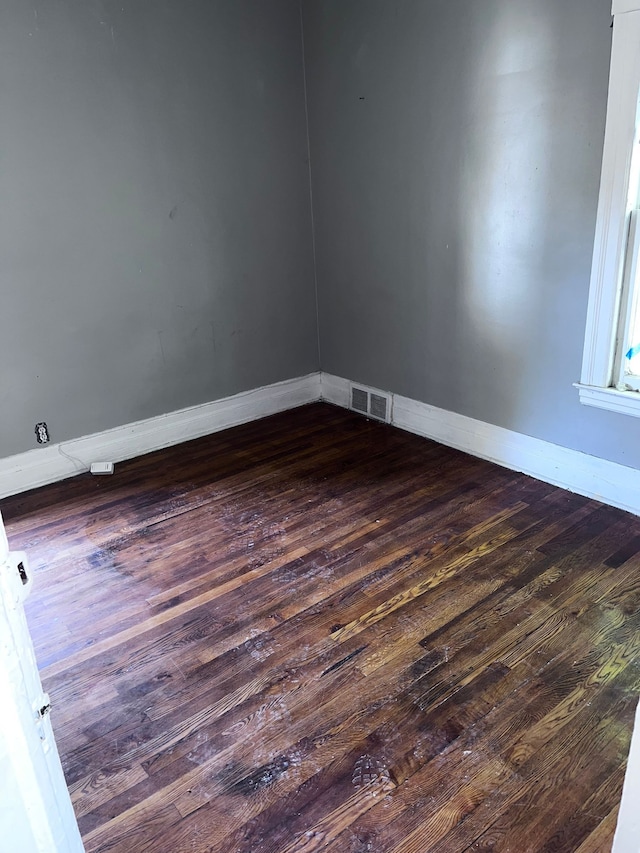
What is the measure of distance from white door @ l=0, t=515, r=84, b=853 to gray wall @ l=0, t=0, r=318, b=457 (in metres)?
2.57

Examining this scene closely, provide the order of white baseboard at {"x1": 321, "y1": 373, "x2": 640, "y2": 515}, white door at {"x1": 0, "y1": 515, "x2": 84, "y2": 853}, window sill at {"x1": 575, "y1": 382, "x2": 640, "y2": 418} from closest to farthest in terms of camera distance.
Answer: white door at {"x1": 0, "y1": 515, "x2": 84, "y2": 853} < window sill at {"x1": 575, "y1": 382, "x2": 640, "y2": 418} < white baseboard at {"x1": 321, "y1": 373, "x2": 640, "y2": 515}

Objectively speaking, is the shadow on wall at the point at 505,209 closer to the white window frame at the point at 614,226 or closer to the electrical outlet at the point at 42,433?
the white window frame at the point at 614,226

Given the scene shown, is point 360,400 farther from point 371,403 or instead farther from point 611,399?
point 611,399

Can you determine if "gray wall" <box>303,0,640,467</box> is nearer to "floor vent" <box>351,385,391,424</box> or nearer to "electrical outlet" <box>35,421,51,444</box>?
"floor vent" <box>351,385,391,424</box>

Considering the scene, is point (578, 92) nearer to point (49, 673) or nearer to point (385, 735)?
point (385, 735)

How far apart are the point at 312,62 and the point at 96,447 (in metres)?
2.43

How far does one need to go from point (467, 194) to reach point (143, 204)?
1.61m

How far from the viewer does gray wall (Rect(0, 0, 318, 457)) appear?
2.89m

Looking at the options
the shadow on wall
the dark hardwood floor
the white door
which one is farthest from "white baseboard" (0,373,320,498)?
the white door

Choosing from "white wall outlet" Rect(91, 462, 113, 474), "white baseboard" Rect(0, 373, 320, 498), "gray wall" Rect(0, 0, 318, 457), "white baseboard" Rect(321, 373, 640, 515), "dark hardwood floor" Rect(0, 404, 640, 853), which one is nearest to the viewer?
"dark hardwood floor" Rect(0, 404, 640, 853)

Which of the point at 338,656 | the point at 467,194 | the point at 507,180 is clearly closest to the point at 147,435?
the point at 338,656

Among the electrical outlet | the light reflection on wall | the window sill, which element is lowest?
the electrical outlet

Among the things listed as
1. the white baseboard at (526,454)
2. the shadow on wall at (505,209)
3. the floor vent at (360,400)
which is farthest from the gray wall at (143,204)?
the shadow on wall at (505,209)

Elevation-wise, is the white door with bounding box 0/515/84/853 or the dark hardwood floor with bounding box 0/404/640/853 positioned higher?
the white door with bounding box 0/515/84/853
